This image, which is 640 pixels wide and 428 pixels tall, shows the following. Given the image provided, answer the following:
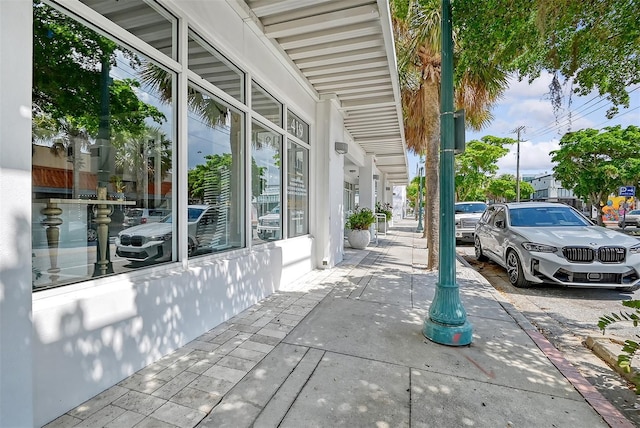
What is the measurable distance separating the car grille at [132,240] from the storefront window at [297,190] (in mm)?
2982

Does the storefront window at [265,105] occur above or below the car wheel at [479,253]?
above

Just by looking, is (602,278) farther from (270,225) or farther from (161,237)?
(161,237)

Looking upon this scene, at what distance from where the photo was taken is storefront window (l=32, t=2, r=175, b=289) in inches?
94.4

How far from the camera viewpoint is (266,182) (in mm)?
5176

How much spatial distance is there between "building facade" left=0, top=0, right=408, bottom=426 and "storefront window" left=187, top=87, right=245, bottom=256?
22 mm

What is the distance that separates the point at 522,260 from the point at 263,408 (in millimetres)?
5169

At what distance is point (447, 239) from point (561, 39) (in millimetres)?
3077

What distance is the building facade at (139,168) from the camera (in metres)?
1.80

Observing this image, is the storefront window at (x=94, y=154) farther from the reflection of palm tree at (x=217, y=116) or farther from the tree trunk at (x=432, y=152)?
the tree trunk at (x=432, y=152)

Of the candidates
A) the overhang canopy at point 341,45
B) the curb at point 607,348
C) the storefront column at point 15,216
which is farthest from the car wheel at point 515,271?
the storefront column at point 15,216

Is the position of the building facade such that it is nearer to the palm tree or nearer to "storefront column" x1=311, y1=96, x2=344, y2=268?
"storefront column" x1=311, y1=96, x2=344, y2=268

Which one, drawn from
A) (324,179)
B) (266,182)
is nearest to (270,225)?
(266,182)

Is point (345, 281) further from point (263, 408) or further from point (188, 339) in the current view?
point (263, 408)

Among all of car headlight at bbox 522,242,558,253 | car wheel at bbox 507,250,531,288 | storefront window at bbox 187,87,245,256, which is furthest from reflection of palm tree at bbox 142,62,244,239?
car wheel at bbox 507,250,531,288
